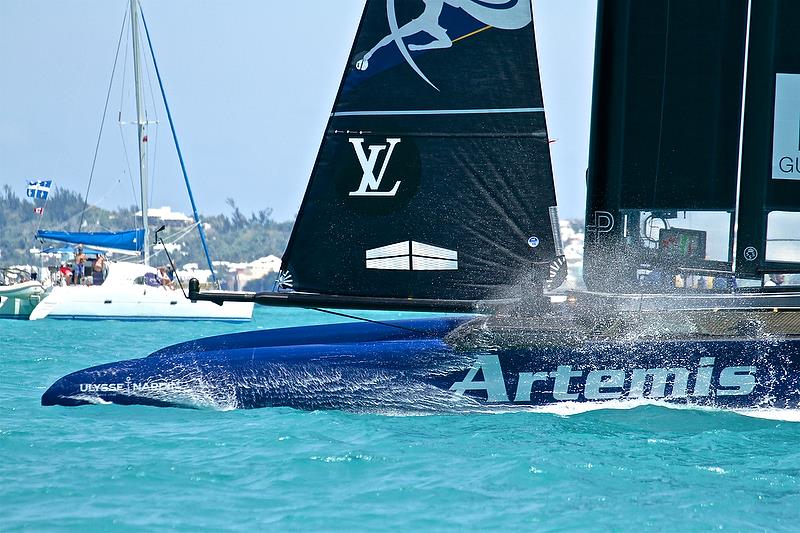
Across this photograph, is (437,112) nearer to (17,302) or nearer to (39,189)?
(17,302)

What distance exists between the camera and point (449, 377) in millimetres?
7668

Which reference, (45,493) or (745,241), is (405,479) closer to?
(45,493)

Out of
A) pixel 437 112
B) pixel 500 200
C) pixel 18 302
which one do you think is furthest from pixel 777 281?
pixel 18 302

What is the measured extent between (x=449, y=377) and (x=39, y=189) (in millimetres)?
24662

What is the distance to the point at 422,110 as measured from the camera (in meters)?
7.89

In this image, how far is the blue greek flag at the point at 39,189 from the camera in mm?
29375

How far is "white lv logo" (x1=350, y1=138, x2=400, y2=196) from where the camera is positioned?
7.91m

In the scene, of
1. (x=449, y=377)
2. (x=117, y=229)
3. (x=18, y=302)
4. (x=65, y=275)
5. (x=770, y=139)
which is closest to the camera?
(x=449, y=377)

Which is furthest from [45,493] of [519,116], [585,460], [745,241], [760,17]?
[760,17]

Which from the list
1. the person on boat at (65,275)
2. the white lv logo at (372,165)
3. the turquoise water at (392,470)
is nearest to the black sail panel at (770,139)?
the turquoise water at (392,470)

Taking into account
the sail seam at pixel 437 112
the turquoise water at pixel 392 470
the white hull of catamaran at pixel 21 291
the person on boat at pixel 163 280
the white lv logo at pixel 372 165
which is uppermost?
the sail seam at pixel 437 112

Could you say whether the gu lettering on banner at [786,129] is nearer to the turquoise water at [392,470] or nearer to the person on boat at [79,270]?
the turquoise water at [392,470]

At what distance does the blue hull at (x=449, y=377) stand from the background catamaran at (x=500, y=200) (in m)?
0.02

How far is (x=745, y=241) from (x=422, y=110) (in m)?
2.71
